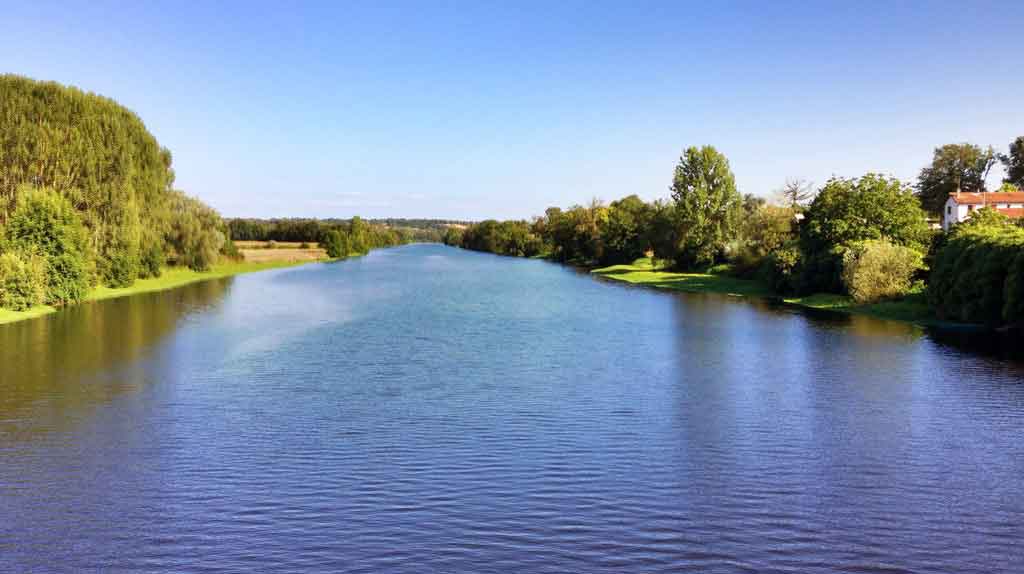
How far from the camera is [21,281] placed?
4903 centimetres

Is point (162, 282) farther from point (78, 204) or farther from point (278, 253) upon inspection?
point (278, 253)

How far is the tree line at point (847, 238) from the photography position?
4397 cm

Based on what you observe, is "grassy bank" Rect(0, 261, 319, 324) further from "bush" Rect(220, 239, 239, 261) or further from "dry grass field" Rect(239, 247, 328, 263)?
"dry grass field" Rect(239, 247, 328, 263)

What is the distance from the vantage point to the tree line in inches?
1731

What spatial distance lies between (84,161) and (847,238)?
61.8m

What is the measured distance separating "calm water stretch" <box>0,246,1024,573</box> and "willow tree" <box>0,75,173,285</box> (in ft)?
90.5

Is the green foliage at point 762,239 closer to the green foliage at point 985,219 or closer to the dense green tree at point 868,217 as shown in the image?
the dense green tree at point 868,217

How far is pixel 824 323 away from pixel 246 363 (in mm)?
33003

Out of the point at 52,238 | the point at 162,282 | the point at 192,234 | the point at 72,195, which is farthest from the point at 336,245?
the point at 52,238

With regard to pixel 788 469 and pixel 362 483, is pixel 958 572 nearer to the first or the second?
pixel 788 469

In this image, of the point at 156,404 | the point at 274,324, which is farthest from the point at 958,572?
the point at 274,324

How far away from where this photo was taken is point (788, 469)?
18.2m

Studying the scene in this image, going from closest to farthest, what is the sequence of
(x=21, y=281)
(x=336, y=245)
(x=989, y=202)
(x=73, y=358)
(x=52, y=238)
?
(x=73, y=358) < (x=21, y=281) < (x=52, y=238) < (x=989, y=202) < (x=336, y=245)

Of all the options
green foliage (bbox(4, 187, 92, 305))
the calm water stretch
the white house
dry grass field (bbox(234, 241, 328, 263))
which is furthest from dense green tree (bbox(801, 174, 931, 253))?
dry grass field (bbox(234, 241, 328, 263))
